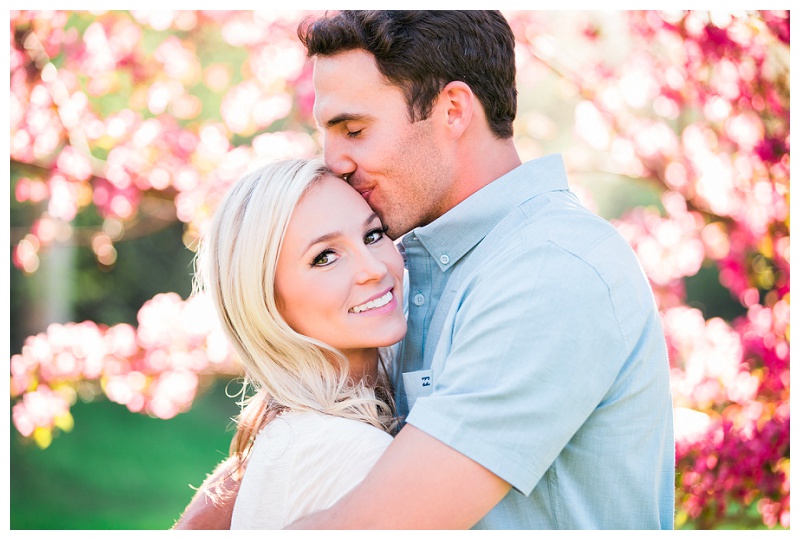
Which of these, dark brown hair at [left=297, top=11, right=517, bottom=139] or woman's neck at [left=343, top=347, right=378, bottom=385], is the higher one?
dark brown hair at [left=297, top=11, right=517, bottom=139]

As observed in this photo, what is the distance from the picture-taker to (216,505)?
250cm

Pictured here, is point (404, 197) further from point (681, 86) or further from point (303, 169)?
point (681, 86)

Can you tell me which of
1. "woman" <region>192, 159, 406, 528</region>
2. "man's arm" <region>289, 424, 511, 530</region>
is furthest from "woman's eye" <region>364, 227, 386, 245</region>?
"man's arm" <region>289, 424, 511, 530</region>

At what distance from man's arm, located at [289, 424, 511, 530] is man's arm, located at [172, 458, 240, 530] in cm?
85

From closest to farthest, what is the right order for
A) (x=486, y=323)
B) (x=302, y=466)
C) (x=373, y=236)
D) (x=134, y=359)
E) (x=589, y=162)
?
1. (x=486, y=323)
2. (x=302, y=466)
3. (x=373, y=236)
4. (x=134, y=359)
5. (x=589, y=162)

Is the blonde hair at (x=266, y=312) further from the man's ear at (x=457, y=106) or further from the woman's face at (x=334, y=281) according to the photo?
the man's ear at (x=457, y=106)

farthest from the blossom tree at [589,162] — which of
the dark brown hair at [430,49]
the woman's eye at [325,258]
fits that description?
the woman's eye at [325,258]

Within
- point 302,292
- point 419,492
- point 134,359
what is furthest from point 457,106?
point 134,359

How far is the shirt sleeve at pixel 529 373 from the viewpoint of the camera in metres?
1.67

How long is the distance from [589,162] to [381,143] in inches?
116

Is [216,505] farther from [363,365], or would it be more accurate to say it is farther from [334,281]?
[334,281]

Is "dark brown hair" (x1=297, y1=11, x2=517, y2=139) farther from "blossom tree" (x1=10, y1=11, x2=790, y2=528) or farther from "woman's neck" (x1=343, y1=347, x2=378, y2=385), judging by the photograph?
"blossom tree" (x1=10, y1=11, x2=790, y2=528)

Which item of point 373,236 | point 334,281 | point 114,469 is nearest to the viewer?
point 334,281

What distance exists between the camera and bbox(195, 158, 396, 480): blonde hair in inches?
88.2
